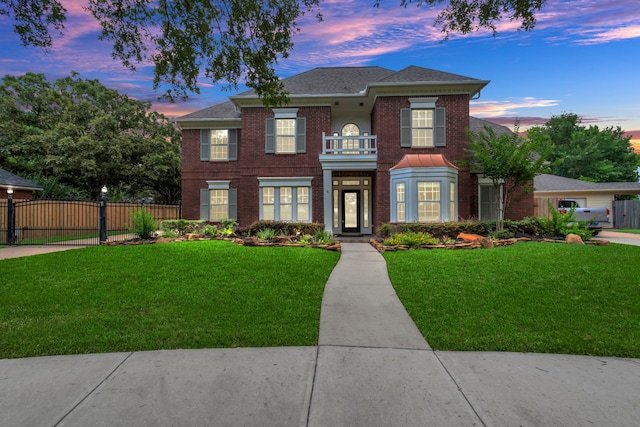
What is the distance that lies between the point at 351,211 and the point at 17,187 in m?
17.5

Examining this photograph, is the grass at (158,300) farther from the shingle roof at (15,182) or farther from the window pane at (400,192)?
the shingle roof at (15,182)

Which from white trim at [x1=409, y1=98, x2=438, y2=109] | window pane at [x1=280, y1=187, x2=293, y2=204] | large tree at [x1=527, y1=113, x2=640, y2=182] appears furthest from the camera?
large tree at [x1=527, y1=113, x2=640, y2=182]

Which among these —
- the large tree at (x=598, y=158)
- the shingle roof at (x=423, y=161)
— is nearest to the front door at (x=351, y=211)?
the shingle roof at (x=423, y=161)

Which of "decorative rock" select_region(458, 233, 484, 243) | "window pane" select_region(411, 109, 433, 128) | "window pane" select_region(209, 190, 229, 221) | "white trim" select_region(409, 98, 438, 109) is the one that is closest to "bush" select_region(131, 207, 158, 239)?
"window pane" select_region(209, 190, 229, 221)

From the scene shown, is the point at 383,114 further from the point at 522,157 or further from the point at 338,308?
the point at 338,308

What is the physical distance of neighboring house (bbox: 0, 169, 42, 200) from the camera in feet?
55.6

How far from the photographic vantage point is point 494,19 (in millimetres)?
6055

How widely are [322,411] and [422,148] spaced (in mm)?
13753

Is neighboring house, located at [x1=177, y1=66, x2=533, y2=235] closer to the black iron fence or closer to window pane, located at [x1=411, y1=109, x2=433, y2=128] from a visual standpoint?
window pane, located at [x1=411, y1=109, x2=433, y2=128]

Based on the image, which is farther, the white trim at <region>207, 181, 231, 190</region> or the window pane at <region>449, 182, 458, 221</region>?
the white trim at <region>207, 181, 231, 190</region>

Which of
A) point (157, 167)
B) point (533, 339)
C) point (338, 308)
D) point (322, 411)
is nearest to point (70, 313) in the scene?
point (338, 308)

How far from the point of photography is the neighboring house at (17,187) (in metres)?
16.9

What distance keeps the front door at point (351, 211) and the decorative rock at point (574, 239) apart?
8.76 m

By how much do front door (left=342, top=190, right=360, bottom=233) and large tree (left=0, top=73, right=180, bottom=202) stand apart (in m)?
16.0
